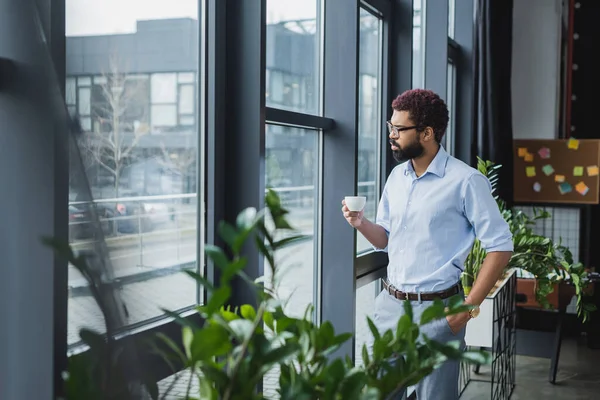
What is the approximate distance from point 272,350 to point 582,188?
564 cm

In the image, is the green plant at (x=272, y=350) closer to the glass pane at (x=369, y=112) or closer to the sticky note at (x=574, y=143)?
the glass pane at (x=369, y=112)

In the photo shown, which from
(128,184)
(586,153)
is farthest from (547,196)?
(128,184)

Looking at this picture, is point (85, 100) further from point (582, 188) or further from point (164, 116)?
point (582, 188)

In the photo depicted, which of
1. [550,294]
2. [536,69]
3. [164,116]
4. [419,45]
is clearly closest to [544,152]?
[536,69]

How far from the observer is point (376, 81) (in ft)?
12.6

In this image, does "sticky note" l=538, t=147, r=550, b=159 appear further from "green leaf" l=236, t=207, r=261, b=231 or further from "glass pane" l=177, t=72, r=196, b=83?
"green leaf" l=236, t=207, r=261, b=231

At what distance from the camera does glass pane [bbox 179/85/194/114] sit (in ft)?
6.77

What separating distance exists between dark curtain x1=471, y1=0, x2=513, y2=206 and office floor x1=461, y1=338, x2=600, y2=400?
1365 mm

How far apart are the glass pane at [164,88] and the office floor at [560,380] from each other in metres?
3.16

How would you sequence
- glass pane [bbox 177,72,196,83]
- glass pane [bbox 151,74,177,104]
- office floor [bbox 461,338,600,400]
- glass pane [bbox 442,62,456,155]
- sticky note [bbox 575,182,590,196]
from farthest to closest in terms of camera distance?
1. sticky note [bbox 575,182,590,196]
2. glass pane [bbox 442,62,456,155]
3. office floor [bbox 461,338,600,400]
4. glass pane [bbox 177,72,196,83]
5. glass pane [bbox 151,74,177,104]

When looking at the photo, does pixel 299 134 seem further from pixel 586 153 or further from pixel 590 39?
pixel 590 39

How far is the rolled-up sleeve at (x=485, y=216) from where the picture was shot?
2504mm

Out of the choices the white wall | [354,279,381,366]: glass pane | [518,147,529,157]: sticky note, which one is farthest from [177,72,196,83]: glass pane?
the white wall

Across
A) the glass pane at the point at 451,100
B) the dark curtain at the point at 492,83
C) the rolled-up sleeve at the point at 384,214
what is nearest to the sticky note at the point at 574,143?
the dark curtain at the point at 492,83
